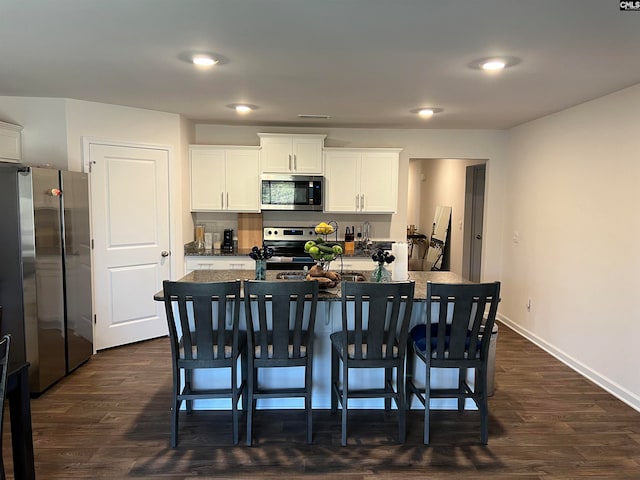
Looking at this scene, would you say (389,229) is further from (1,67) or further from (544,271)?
(1,67)

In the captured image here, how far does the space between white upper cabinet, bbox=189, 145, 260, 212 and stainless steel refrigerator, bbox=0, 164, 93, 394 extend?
1393mm

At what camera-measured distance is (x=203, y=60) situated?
2727 millimetres

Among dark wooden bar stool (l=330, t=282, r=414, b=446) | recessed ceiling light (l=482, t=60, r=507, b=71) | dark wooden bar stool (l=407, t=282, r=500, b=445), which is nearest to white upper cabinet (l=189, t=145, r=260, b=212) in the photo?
dark wooden bar stool (l=330, t=282, r=414, b=446)

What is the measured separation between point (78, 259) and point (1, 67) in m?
1.53

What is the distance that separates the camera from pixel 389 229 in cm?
547

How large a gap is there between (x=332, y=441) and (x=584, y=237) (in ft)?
9.06

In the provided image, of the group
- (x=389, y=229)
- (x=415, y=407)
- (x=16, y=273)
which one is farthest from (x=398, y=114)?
(x=16, y=273)

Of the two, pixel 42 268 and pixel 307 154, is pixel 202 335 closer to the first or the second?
pixel 42 268

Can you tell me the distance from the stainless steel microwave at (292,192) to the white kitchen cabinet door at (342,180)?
122 millimetres

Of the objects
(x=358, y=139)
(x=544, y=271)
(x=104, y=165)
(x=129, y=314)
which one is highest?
(x=358, y=139)

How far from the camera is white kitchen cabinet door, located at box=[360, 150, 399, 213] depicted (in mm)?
5039

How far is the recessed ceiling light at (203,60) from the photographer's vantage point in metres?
2.68

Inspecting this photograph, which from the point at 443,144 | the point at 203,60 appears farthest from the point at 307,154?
the point at 203,60

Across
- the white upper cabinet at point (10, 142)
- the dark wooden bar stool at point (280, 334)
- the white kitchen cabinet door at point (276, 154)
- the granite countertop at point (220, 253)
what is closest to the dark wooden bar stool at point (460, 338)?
the dark wooden bar stool at point (280, 334)
